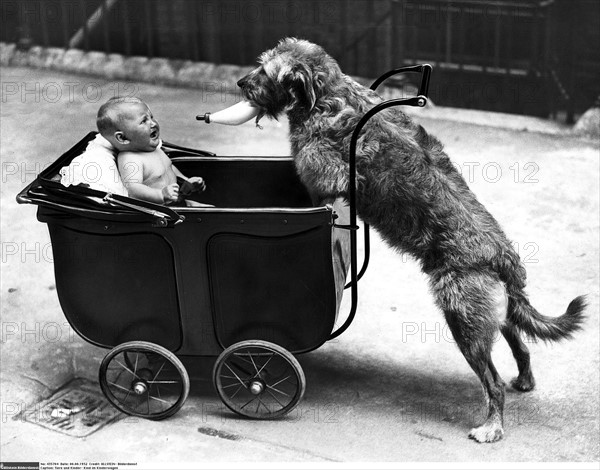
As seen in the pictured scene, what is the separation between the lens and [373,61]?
921 centimetres

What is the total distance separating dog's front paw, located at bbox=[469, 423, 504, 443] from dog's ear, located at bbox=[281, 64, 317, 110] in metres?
1.62

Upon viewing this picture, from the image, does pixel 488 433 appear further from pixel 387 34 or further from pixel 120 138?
pixel 387 34

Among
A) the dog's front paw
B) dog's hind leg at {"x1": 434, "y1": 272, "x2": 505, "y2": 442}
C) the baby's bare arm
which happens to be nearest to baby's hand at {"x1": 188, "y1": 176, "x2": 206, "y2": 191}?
the baby's bare arm

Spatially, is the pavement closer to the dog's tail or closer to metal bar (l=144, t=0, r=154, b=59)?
the dog's tail

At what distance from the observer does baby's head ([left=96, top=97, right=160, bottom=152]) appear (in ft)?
14.8

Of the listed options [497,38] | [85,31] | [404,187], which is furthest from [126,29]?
[404,187]

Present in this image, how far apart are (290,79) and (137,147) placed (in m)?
0.83

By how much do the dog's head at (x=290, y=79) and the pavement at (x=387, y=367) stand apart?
1464mm

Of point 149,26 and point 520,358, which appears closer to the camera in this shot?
point 520,358

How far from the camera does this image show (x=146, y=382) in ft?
15.4

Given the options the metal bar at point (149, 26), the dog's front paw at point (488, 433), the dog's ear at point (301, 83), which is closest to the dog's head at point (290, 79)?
the dog's ear at point (301, 83)

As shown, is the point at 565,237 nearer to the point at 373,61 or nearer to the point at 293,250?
the point at 293,250

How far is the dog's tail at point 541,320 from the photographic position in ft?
15.0

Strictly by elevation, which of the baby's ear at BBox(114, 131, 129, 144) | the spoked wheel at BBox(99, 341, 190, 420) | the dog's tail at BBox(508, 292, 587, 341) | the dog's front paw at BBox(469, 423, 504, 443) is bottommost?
the dog's front paw at BBox(469, 423, 504, 443)
